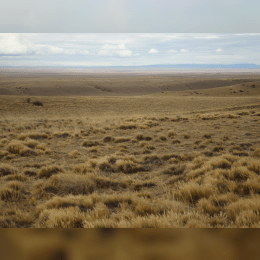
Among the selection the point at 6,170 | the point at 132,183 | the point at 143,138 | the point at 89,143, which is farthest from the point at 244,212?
the point at 143,138

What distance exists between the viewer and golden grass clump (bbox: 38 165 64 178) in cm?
607

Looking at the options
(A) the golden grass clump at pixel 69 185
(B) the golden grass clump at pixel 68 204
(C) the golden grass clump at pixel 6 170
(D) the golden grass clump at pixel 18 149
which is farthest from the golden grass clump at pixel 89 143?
(B) the golden grass clump at pixel 68 204

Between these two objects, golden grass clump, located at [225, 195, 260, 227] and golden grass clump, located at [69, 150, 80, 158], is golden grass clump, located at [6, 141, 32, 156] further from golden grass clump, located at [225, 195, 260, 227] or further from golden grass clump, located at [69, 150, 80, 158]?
golden grass clump, located at [225, 195, 260, 227]

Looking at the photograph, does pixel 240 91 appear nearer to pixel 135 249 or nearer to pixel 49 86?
pixel 49 86

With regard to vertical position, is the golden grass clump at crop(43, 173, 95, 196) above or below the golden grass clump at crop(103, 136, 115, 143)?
above

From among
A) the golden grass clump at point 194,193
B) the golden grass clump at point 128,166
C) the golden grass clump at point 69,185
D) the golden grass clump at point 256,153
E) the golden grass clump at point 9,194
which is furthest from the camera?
the golden grass clump at point 256,153

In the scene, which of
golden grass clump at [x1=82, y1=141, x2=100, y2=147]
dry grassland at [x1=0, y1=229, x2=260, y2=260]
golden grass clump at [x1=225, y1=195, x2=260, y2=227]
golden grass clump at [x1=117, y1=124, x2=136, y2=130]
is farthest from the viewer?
Result: golden grass clump at [x1=117, y1=124, x2=136, y2=130]

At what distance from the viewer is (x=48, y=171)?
621 cm

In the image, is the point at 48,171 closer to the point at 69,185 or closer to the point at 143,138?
the point at 69,185

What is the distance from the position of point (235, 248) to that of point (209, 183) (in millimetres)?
4026

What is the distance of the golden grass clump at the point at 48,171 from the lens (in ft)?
19.9

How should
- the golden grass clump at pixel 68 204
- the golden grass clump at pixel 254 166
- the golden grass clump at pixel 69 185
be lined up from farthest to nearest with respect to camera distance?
the golden grass clump at pixel 254 166, the golden grass clump at pixel 69 185, the golden grass clump at pixel 68 204

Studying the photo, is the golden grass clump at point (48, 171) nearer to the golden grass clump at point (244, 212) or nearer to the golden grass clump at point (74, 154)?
the golden grass clump at point (74, 154)

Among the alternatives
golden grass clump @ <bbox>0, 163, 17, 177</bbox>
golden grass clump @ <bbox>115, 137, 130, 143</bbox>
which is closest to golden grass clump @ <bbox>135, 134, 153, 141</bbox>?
golden grass clump @ <bbox>115, 137, 130, 143</bbox>
